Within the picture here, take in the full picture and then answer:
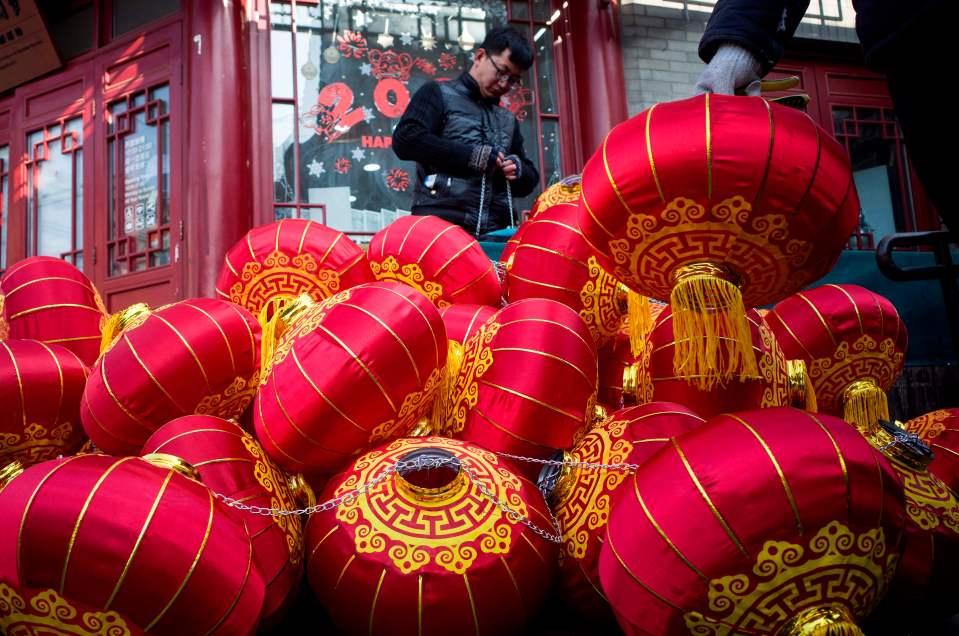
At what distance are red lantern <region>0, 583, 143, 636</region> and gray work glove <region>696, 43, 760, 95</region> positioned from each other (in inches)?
58.9

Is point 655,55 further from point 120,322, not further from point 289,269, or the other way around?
point 120,322

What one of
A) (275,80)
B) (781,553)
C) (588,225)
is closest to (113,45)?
(275,80)

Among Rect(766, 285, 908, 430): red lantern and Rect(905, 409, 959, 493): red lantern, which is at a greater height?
Rect(766, 285, 908, 430): red lantern

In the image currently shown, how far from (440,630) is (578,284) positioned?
106cm

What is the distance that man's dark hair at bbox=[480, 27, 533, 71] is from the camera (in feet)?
10.7

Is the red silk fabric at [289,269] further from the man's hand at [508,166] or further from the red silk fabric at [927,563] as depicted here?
the red silk fabric at [927,563]

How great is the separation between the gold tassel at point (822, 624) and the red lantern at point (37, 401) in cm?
168

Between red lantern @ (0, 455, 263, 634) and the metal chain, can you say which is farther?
the metal chain

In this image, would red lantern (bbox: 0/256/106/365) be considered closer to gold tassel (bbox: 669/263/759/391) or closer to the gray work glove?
gold tassel (bbox: 669/263/759/391)

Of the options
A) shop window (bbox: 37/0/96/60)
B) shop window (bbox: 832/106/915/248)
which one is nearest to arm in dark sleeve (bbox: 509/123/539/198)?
shop window (bbox: 832/106/915/248)

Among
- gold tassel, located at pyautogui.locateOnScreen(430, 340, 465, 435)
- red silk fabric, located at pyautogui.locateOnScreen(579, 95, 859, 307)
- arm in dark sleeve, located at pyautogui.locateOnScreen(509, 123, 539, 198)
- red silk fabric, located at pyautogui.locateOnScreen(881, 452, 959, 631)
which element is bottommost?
red silk fabric, located at pyautogui.locateOnScreen(881, 452, 959, 631)

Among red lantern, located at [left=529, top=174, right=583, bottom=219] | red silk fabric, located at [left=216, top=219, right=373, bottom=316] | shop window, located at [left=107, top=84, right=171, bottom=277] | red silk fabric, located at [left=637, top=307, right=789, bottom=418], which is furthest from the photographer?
shop window, located at [left=107, top=84, right=171, bottom=277]

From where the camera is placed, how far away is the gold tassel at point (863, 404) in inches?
77.3

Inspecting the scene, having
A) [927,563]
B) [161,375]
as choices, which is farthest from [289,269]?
[927,563]
